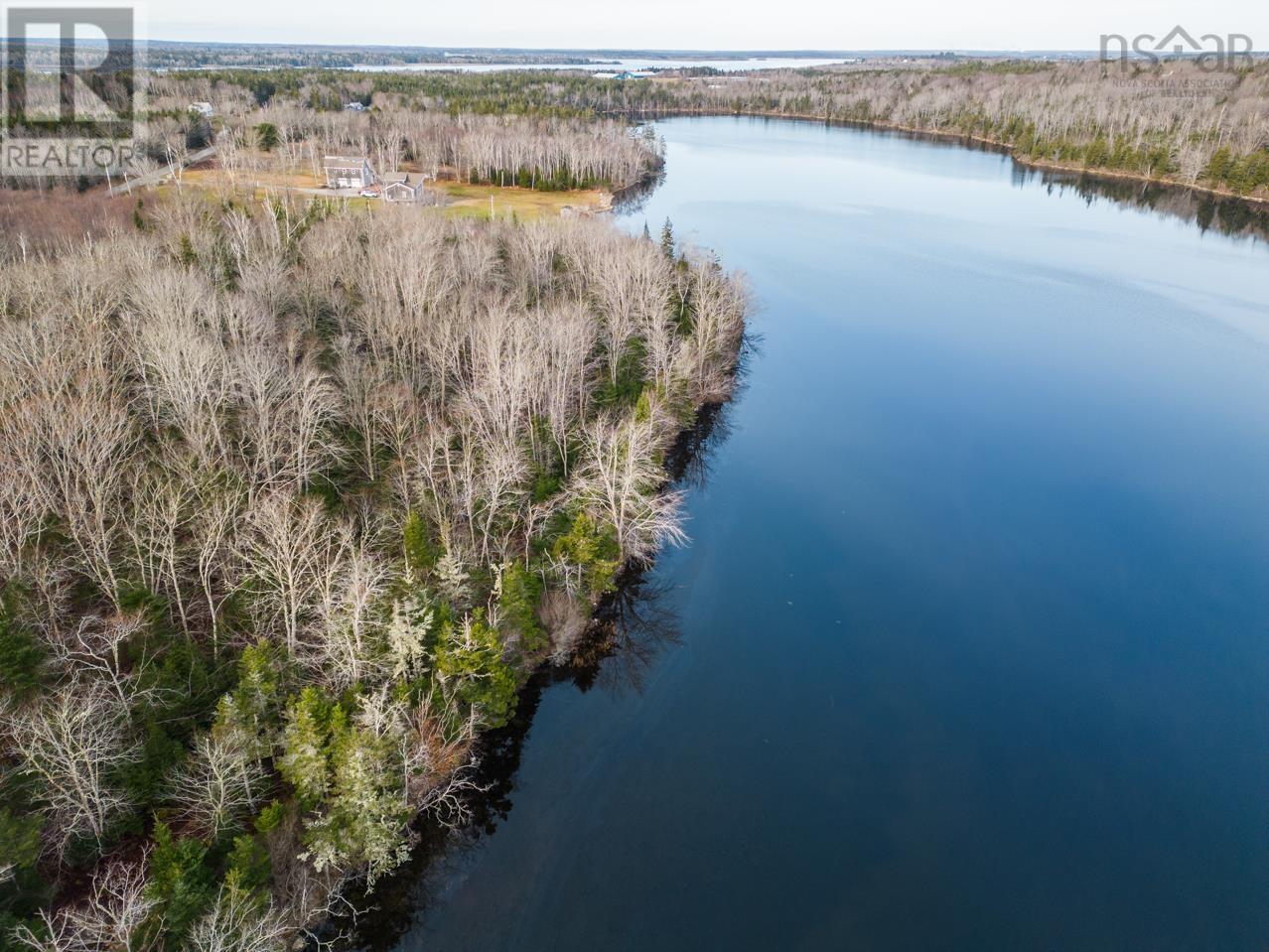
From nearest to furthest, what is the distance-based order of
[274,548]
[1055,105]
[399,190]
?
[274,548] → [399,190] → [1055,105]

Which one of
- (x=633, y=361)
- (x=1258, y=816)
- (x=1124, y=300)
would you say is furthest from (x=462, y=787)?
(x=1124, y=300)

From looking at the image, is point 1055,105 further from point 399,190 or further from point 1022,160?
point 399,190

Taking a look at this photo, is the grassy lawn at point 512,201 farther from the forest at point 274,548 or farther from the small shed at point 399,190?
the forest at point 274,548

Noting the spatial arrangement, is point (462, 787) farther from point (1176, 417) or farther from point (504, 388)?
point (1176, 417)

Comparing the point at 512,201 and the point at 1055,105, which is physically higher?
the point at 1055,105

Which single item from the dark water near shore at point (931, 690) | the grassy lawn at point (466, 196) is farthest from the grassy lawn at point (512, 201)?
the dark water near shore at point (931, 690)

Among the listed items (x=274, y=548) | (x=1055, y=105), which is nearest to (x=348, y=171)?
(x=274, y=548)
